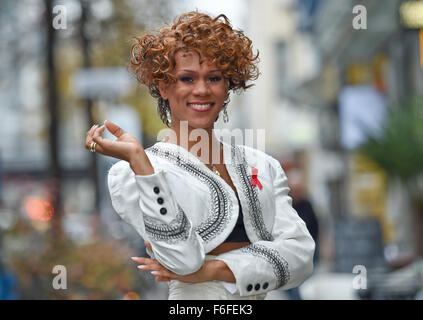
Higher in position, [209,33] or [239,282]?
[209,33]

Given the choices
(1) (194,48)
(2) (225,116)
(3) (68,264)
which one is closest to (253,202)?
(2) (225,116)

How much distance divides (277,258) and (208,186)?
11.8 inches

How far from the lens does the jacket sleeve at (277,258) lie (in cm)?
221

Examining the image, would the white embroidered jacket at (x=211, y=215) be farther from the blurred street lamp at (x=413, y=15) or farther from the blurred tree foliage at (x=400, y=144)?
the blurred tree foliage at (x=400, y=144)

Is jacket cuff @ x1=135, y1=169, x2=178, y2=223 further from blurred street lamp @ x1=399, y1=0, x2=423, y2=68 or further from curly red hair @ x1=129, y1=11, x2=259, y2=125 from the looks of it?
blurred street lamp @ x1=399, y1=0, x2=423, y2=68

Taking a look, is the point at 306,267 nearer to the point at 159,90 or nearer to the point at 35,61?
the point at 159,90

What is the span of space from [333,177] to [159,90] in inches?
745

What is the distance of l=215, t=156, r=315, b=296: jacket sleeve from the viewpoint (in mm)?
2205

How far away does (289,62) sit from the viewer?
3281cm

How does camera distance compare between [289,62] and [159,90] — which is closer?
[159,90]

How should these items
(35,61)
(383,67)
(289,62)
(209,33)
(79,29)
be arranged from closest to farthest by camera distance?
(209,33), (79,29), (35,61), (383,67), (289,62)

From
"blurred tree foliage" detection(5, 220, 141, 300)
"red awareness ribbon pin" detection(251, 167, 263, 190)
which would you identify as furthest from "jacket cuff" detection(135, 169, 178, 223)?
"blurred tree foliage" detection(5, 220, 141, 300)
